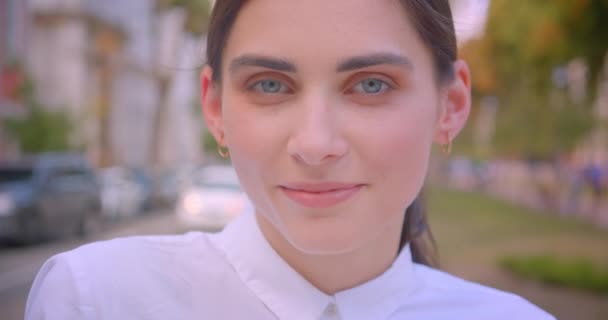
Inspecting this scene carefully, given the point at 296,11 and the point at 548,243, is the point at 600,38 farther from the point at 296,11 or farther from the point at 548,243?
the point at 296,11

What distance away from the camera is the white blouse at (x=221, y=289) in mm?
1243

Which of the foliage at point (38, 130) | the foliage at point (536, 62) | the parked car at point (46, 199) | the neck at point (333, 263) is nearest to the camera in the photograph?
the neck at point (333, 263)

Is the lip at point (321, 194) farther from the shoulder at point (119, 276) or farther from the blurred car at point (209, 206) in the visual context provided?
the blurred car at point (209, 206)

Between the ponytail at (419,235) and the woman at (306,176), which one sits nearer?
the woman at (306,176)

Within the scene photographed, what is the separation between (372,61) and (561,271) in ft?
25.6

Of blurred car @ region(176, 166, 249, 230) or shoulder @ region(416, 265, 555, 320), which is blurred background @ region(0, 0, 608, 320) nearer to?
blurred car @ region(176, 166, 249, 230)

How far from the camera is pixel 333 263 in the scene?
4.44 feet

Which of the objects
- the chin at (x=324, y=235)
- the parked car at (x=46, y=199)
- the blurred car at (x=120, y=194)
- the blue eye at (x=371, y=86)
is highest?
the blue eye at (x=371, y=86)

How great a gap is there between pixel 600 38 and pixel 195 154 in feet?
130

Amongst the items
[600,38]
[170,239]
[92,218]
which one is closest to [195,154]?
[92,218]

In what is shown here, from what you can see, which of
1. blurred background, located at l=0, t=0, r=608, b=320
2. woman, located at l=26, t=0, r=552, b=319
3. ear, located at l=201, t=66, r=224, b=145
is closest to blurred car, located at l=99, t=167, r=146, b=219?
blurred background, located at l=0, t=0, r=608, b=320

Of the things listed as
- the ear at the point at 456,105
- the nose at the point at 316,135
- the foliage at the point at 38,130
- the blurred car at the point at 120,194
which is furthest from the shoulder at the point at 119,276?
the foliage at the point at 38,130

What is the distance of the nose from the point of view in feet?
3.75

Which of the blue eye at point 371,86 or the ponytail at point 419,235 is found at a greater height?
the blue eye at point 371,86
